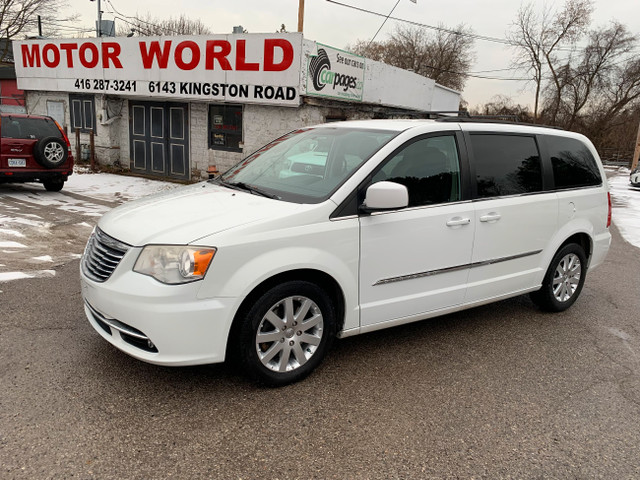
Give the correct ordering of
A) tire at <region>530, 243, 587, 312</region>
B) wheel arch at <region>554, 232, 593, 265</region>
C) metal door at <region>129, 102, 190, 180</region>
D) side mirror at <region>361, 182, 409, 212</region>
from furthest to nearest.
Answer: metal door at <region>129, 102, 190, 180</region> → wheel arch at <region>554, 232, 593, 265</region> → tire at <region>530, 243, 587, 312</region> → side mirror at <region>361, 182, 409, 212</region>

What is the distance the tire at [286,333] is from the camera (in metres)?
3.02

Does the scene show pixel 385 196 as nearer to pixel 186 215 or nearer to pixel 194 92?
pixel 186 215

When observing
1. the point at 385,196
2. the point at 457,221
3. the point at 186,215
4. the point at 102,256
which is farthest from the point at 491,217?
the point at 102,256

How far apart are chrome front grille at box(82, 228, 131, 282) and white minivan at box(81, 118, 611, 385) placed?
0.01m

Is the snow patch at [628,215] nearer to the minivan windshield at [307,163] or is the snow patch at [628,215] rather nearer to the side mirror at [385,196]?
the minivan windshield at [307,163]

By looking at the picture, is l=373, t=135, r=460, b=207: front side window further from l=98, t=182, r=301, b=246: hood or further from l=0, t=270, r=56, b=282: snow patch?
l=0, t=270, r=56, b=282: snow patch

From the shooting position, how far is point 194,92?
1354cm

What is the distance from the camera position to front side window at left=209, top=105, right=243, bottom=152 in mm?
13630

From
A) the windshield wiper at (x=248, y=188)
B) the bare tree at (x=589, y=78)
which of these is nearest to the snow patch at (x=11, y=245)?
the windshield wiper at (x=248, y=188)

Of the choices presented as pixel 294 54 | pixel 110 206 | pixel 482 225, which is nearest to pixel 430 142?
pixel 482 225

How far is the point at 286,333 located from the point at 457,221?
1.60 m

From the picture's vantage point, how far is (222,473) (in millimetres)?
2430

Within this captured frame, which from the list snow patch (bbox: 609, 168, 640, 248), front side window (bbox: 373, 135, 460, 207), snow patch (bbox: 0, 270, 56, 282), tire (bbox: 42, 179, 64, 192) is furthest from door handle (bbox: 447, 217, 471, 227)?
tire (bbox: 42, 179, 64, 192)

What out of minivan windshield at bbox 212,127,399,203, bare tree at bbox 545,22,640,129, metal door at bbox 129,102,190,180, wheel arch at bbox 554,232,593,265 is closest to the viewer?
minivan windshield at bbox 212,127,399,203
